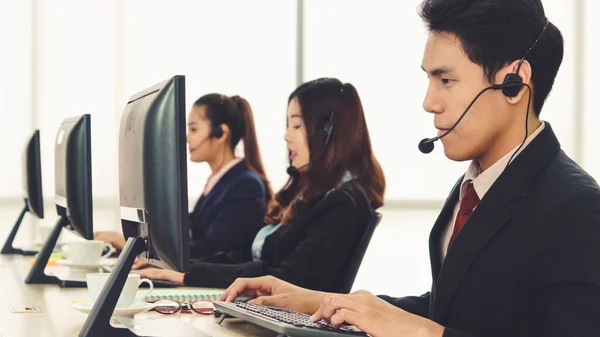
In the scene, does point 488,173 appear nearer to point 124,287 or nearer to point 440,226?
point 440,226

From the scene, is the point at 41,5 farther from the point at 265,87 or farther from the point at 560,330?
the point at 560,330

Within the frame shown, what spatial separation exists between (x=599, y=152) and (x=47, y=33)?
3539 millimetres

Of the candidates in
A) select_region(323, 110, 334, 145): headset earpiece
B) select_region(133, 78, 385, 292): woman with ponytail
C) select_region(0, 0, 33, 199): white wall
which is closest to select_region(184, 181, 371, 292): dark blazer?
select_region(133, 78, 385, 292): woman with ponytail

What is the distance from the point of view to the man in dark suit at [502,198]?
1.27 metres

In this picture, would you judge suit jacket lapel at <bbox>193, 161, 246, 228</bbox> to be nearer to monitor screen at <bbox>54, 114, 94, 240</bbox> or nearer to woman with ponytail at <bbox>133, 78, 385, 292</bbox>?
woman with ponytail at <bbox>133, 78, 385, 292</bbox>

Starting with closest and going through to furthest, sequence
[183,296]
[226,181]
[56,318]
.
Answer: [56,318] → [183,296] → [226,181]

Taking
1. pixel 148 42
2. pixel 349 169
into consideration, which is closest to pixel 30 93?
pixel 148 42

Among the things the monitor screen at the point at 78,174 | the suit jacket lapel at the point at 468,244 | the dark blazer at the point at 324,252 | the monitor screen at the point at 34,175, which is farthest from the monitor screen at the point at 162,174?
the monitor screen at the point at 34,175

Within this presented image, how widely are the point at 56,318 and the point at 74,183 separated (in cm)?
56

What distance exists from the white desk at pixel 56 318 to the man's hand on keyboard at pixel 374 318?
257 millimetres

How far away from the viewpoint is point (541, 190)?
52.9 inches

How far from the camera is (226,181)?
10.6ft

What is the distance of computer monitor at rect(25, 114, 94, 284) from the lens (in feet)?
7.00

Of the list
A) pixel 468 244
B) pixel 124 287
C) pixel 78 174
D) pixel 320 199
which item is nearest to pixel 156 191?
pixel 124 287
